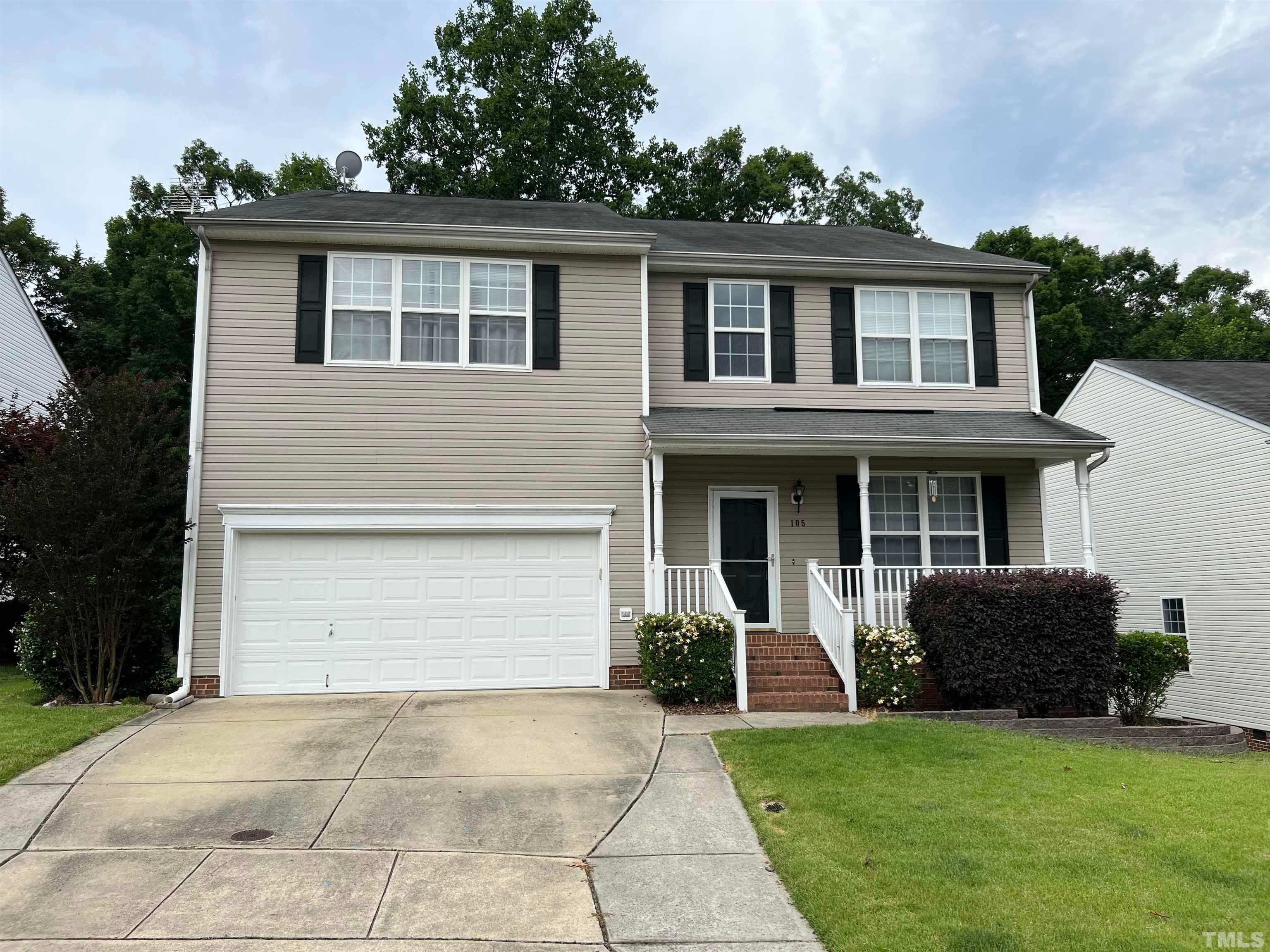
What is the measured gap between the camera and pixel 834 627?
9477mm

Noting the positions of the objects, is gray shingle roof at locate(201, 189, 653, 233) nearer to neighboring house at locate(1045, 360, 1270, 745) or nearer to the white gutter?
the white gutter

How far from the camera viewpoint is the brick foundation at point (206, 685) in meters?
9.61

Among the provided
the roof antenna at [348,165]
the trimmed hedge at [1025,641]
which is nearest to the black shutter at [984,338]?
the trimmed hedge at [1025,641]

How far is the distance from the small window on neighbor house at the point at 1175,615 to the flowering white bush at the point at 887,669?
8616mm

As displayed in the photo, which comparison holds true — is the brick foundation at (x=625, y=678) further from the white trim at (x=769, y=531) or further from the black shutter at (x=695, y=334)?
the black shutter at (x=695, y=334)

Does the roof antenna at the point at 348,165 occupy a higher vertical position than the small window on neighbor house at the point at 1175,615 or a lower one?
higher

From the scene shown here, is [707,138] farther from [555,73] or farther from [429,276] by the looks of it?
[429,276]

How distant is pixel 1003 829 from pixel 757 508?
657cm

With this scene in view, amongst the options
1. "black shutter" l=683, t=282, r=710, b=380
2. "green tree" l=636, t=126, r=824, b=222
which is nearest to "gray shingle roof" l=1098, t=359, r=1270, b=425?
"black shutter" l=683, t=282, r=710, b=380

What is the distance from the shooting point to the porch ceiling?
32.9 ft

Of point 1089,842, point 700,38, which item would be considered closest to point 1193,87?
point 700,38

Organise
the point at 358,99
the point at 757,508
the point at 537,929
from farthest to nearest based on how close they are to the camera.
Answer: the point at 358,99 → the point at 757,508 → the point at 537,929

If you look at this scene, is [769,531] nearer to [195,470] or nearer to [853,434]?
[853,434]

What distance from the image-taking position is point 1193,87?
18.4m
